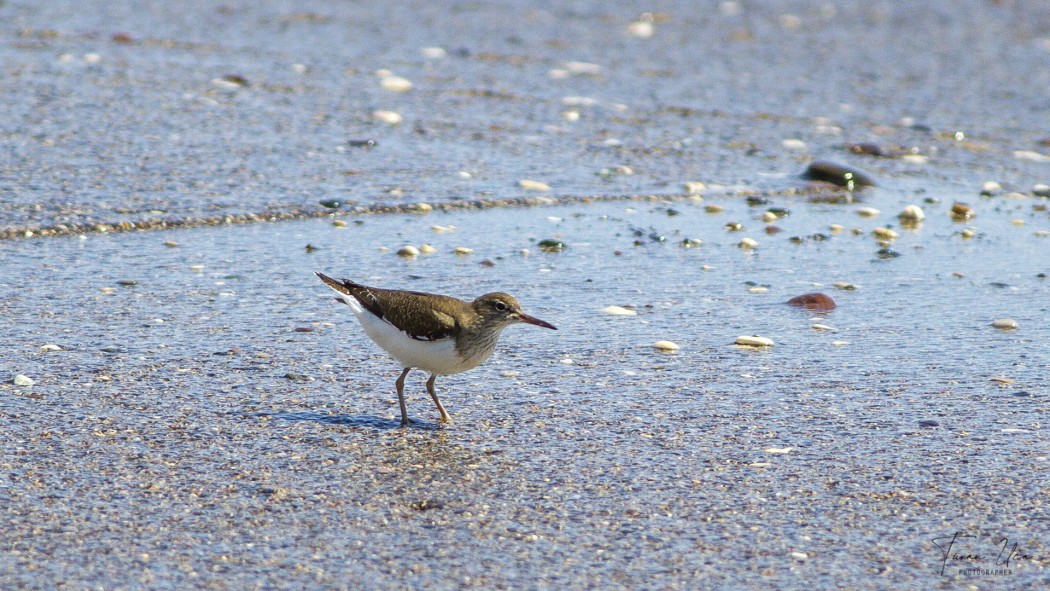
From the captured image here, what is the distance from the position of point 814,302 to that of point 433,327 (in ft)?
7.83

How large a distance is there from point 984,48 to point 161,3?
879 cm

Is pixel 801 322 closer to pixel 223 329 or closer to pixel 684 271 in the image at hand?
pixel 684 271

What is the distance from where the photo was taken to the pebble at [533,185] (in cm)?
841

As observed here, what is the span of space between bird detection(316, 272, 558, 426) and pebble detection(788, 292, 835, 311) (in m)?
1.91

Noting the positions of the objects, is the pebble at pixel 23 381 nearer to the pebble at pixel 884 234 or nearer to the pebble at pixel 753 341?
the pebble at pixel 753 341

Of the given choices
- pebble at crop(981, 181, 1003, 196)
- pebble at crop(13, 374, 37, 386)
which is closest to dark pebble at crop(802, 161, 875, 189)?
pebble at crop(981, 181, 1003, 196)

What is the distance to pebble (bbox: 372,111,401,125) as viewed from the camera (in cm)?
989

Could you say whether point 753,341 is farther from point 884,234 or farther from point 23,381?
point 23,381

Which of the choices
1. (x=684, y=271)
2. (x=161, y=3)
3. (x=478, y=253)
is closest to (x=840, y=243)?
(x=684, y=271)

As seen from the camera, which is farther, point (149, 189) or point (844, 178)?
point (844, 178)

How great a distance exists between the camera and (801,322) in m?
6.18

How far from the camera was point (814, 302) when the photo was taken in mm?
6457

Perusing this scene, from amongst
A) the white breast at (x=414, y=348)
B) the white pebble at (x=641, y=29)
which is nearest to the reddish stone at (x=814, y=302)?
the white breast at (x=414, y=348)

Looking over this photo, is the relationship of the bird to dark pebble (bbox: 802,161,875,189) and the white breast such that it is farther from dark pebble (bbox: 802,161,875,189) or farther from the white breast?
dark pebble (bbox: 802,161,875,189)
